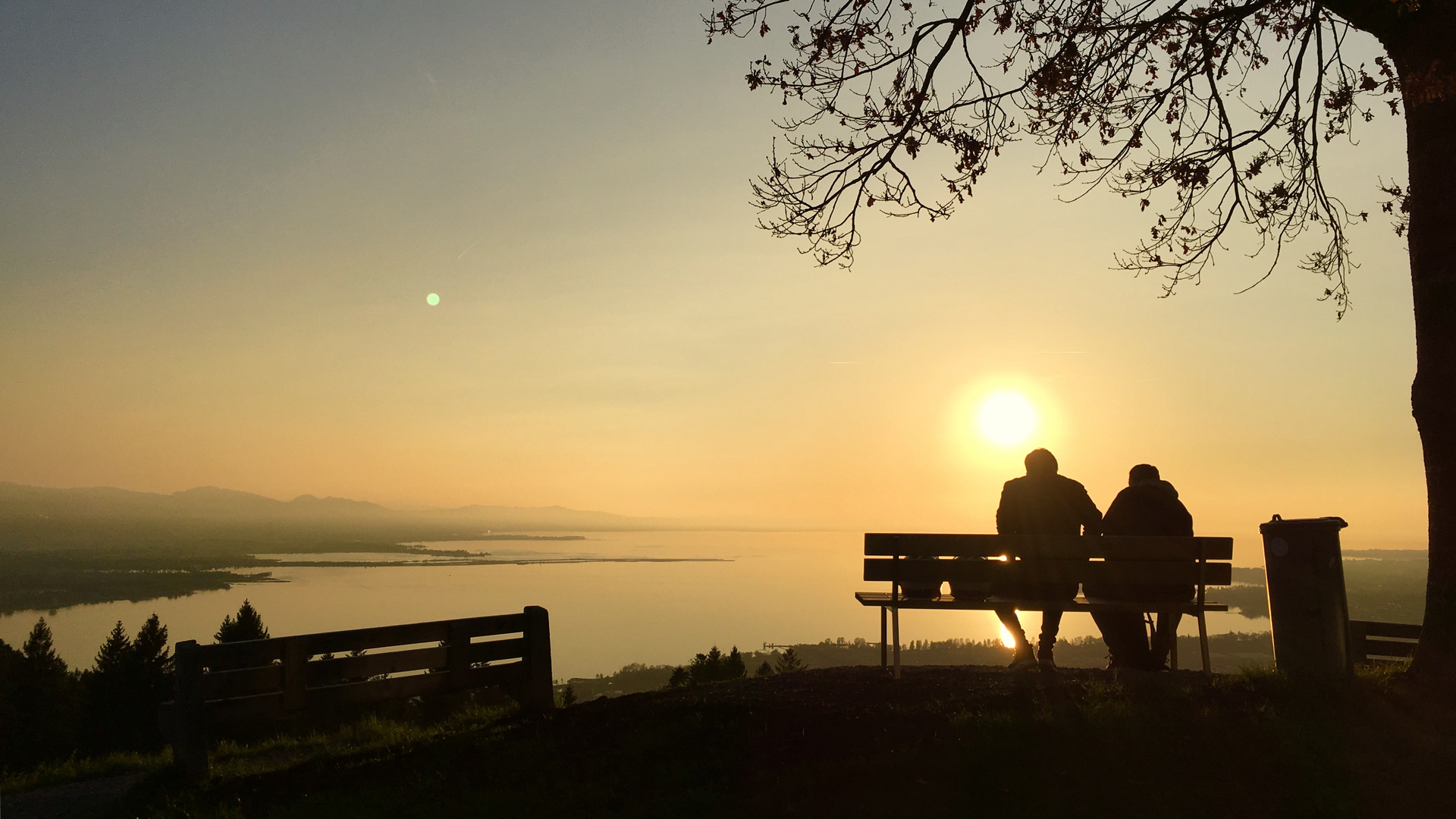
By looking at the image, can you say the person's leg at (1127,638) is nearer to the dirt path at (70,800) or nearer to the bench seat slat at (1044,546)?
the bench seat slat at (1044,546)

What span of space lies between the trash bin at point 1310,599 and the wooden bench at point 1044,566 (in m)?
0.57

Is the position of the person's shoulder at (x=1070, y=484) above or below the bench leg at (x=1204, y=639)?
above

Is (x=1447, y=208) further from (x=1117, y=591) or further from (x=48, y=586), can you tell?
(x=48, y=586)

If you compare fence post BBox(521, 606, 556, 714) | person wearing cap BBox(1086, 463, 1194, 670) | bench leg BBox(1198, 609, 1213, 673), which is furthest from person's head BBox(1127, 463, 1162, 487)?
fence post BBox(521, 606, 556, 714)

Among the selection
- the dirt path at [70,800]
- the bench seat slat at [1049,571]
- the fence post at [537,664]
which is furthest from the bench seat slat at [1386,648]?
the dirt path at [70,800]

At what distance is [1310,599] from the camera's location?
6.14 m

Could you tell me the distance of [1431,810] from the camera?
4363 mm

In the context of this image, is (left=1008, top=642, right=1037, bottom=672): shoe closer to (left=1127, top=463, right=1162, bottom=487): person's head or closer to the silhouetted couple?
the silhouetted couple

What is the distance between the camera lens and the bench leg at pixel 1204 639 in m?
6.71

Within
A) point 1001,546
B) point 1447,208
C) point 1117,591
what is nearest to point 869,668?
point 1001,546

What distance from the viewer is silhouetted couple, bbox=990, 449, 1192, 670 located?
7.82 metres

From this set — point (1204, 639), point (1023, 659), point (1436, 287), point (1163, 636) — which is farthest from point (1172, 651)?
point (1436, 287)

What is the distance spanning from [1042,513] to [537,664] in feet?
16.4

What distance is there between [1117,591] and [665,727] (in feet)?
12.7
